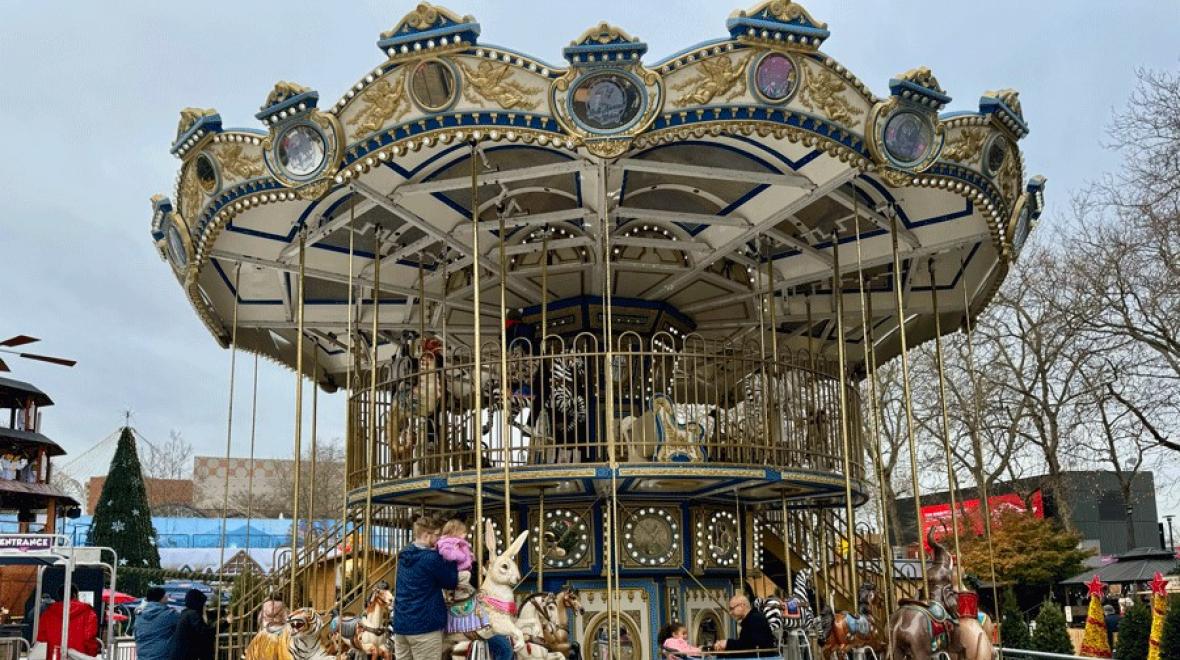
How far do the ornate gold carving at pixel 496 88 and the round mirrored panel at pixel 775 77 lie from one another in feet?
6.77

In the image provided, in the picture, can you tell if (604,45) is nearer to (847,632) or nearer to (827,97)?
(827,97)

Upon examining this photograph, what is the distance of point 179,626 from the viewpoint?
11016mm

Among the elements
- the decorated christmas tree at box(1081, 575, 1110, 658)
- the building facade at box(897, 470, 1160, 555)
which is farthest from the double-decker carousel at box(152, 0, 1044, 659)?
the building facade at box(897, 470, 1160, 555)

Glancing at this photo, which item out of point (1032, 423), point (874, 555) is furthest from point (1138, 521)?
point (874, 555)

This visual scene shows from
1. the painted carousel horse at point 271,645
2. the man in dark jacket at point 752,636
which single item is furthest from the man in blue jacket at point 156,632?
the man in dark jacket at point 752,636

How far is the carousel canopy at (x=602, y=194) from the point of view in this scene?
34.8 feet

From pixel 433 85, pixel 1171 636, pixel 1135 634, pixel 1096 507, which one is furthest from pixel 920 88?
pixel 1096 507

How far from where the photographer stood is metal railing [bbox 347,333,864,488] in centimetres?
1248

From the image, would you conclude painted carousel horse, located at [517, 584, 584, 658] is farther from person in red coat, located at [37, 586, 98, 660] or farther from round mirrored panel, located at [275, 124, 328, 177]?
person in red coat, located at [37, 586, 98, 660]

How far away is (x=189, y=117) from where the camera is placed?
41.1 feet

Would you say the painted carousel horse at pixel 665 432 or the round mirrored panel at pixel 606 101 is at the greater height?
the round mirrored panel at pixel 606 101

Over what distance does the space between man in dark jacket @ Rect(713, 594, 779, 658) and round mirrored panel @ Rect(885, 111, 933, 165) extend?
4721mm

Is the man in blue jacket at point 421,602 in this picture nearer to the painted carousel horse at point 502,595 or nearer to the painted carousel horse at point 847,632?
the painted carousel horse at point 502,595

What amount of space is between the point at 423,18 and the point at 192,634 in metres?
6.22
